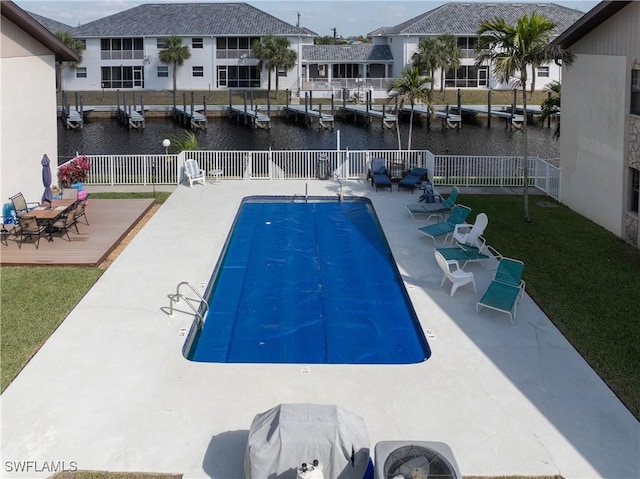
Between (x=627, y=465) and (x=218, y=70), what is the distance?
5486 cm

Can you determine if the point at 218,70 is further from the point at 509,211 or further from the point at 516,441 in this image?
the point at 516,441

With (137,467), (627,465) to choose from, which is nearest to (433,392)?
(627,465)

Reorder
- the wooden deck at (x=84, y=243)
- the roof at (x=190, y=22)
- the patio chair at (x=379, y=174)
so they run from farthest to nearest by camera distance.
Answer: the roof at (x=190, y=22) → the patio chair at (x=379, y=174) → the wooden deck at (x=84, y=243)

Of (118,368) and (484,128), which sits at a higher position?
(484,128)

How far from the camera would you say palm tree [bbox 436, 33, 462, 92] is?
55.2 meters

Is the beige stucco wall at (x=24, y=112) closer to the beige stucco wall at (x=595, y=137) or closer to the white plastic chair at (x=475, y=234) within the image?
the white plastic chair at (x=475, y=234)

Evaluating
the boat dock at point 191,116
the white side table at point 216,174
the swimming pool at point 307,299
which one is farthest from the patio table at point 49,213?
the boat dock at point 191,116

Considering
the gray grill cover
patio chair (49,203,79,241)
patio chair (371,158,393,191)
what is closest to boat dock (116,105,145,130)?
patio chair (371,158,393,191)

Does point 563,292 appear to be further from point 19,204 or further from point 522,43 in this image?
point 19,204

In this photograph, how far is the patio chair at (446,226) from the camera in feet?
49.6

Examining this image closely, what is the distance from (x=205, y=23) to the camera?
5881cm

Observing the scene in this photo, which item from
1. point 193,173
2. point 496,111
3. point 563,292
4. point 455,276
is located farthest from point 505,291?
point 496,111

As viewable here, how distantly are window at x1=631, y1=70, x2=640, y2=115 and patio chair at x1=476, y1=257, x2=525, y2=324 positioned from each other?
5.90 meters

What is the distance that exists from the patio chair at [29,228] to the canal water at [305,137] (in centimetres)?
2213
